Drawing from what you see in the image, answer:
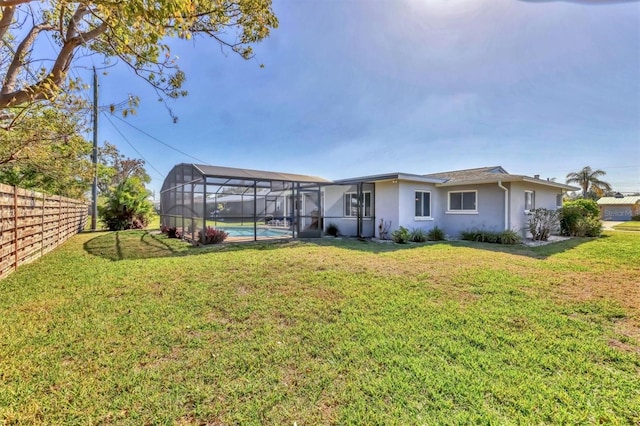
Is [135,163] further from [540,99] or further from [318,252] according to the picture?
[540,99]

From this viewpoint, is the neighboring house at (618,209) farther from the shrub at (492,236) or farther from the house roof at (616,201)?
the shrub at (492,236)

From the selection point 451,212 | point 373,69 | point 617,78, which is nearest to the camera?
point 617,78

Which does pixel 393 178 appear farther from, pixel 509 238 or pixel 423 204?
pixel 509 238

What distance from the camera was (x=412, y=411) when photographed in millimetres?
2150

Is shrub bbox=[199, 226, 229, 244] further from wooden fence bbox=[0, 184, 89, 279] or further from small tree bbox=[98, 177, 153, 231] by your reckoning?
small tree bbox=[98, 177, 153, 231]

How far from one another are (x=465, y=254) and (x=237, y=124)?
649 inches

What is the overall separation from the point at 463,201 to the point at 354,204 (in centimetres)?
515

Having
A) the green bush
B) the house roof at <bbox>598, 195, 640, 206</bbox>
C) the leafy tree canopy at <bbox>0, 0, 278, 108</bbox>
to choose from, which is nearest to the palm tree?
the house roof at <bbox>598, 195, 640, 206</bbox>

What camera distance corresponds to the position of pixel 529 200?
1381 centimetres

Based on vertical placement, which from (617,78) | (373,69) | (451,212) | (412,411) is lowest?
(412,411)

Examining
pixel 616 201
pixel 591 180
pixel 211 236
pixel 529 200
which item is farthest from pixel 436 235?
pixel 616 201

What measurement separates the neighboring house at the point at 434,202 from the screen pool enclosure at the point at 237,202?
55.8 inches

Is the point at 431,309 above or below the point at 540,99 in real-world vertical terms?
below

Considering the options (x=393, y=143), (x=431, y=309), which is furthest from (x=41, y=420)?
(x=393, y=143)
